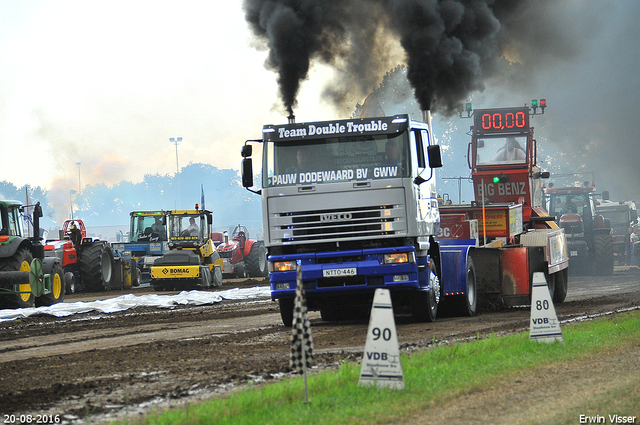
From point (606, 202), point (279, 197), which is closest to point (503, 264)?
point (279, 197)

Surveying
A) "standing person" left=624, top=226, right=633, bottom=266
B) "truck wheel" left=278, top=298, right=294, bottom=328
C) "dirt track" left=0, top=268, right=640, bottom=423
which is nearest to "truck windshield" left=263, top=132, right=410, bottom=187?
"truck wheel" left=278, top=298, right=294, bottom=328

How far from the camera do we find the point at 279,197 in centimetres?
1327

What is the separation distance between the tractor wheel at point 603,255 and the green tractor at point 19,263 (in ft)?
65.6

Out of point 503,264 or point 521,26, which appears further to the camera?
point 521,26

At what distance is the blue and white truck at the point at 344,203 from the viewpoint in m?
13.1

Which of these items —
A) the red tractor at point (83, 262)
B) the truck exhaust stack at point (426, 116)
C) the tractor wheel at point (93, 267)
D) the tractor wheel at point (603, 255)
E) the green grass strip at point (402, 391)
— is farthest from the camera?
the tractor wheel at point (603, 255)

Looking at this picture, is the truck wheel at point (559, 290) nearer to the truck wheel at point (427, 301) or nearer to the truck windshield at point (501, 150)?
the truck windshield at point (501, 150)

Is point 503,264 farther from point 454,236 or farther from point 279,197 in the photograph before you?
point 279,197

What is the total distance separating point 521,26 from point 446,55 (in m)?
4.62

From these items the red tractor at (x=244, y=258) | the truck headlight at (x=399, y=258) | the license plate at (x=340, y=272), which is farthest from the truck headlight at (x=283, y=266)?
the red tractor at (x=244, y=258)

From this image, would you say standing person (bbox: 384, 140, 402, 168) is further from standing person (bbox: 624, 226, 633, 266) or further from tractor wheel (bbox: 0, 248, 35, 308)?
standing person (bbox: 624, 226, 633, 266)

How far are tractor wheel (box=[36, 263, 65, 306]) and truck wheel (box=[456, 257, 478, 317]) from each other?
406 inches

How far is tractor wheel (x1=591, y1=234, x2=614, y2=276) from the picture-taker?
3125 cm

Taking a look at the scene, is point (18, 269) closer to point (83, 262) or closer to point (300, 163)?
point (300, 163)
